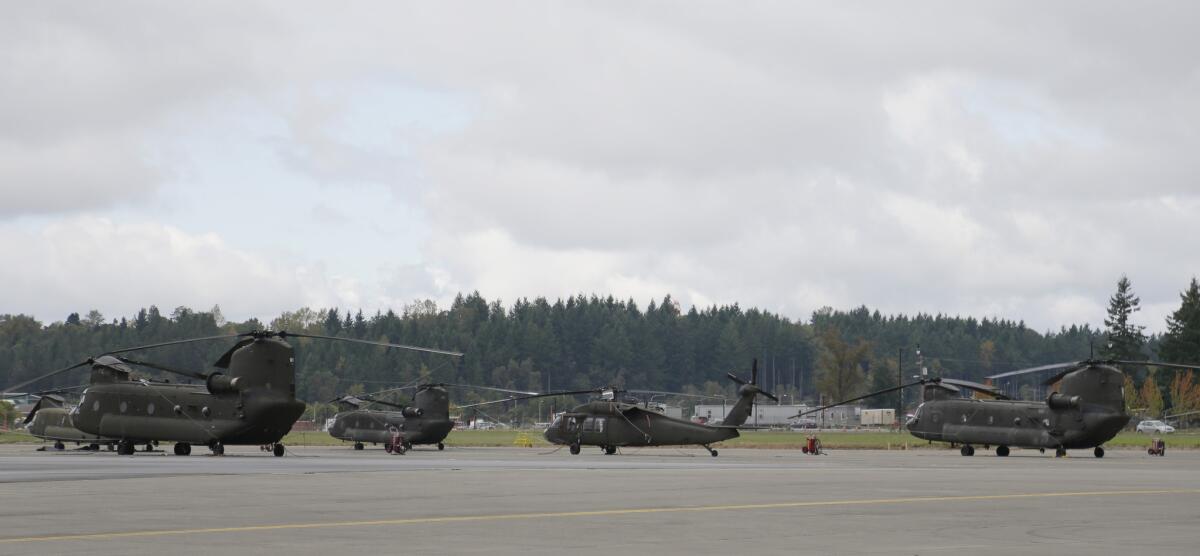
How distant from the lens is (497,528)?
17.6m

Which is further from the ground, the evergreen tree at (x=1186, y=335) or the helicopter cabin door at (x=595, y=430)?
the evergreen tree at (x=1186, y=335)

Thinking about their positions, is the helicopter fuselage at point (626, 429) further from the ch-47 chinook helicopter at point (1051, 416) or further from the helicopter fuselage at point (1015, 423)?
the helicopter fuselage at point (1015, 423)

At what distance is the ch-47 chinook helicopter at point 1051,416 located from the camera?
6431 cm

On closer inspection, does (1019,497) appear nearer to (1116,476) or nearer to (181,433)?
(1116,476)

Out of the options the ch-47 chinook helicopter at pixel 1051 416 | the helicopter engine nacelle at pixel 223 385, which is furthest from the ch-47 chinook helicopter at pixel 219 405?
the ch-47 chinook helicopter at pixel 1051 416

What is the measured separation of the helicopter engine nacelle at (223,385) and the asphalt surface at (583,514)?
22.2 metres

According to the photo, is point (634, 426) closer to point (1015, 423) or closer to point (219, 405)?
point (1015, 423)

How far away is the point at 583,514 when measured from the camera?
20.0m

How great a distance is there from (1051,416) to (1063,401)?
47.4 inches

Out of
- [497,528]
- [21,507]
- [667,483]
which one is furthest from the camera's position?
[667,483]

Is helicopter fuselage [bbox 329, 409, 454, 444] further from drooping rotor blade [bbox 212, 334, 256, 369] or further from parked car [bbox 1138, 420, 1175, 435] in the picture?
parked car [bbox 1138, 420, 1175, 435]

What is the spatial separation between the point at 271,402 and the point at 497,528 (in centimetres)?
3910

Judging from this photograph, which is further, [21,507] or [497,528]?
[21,507]

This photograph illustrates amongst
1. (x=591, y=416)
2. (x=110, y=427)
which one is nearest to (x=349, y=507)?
(x=110, y=427)
